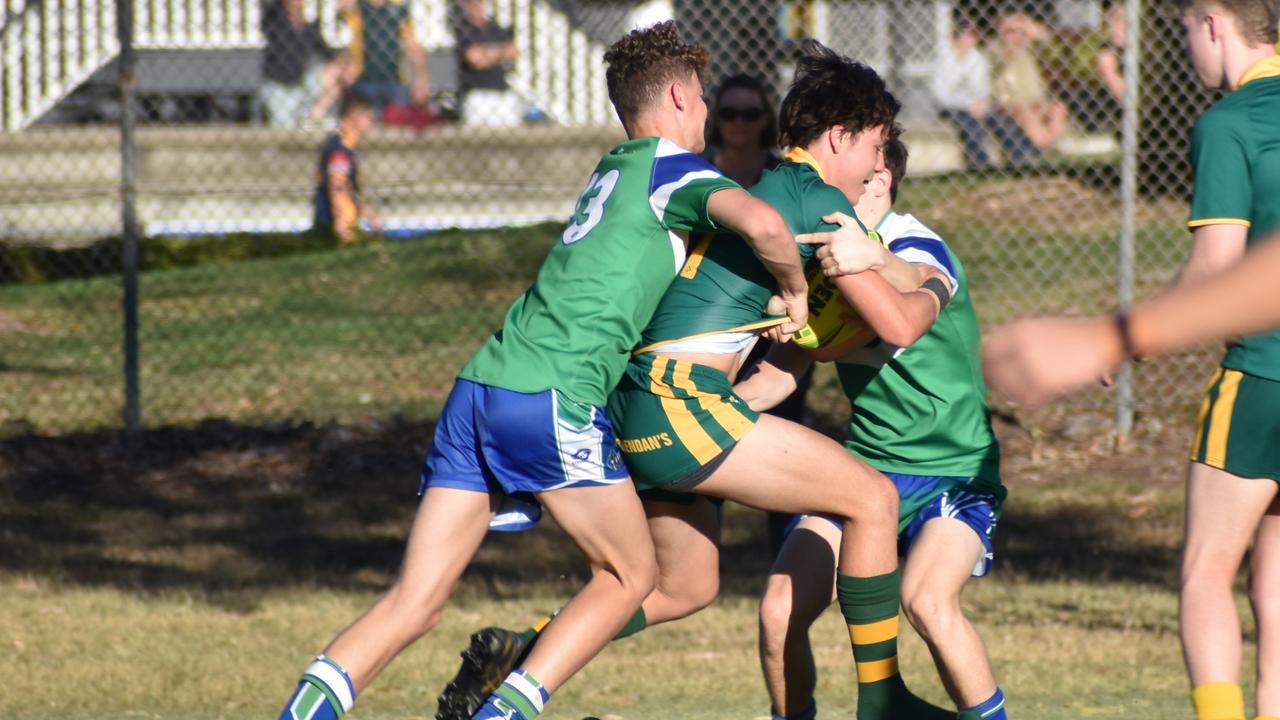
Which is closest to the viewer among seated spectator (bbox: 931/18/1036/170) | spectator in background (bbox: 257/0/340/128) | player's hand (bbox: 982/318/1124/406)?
player's hand (bbox: 982/318/1124/406)

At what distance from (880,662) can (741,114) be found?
3261mm

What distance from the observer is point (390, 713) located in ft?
20.4

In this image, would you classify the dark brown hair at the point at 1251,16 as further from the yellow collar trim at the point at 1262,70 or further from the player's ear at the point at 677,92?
the player's ear at the point at 677,92

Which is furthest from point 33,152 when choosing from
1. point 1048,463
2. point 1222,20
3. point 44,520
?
point 1222,20

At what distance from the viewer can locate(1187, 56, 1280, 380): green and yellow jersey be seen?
4.20 metres

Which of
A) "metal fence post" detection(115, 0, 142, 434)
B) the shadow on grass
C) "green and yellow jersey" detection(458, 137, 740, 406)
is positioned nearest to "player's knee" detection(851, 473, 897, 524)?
"green and yellow jersey" detection(458, 137, 740, 406)

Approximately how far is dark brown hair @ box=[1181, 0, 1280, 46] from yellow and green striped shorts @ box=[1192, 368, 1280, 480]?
863mm

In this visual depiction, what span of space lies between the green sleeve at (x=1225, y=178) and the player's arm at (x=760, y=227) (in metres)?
1.00

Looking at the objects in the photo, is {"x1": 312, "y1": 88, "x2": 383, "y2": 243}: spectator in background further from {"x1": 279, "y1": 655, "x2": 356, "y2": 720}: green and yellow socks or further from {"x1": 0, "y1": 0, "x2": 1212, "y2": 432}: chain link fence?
{"x1": 279, "y1": 655, "x2": 356, "y2": 720}: green and yellow socks

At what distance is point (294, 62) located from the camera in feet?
47.4

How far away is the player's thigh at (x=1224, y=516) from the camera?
4.28 meters

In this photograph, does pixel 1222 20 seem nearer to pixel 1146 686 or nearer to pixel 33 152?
pixel 1146 686

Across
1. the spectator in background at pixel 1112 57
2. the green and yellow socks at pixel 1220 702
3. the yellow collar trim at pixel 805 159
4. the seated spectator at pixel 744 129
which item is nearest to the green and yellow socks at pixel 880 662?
the green and yellow socks at pixel 1220 702

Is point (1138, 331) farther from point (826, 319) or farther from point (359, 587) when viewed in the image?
point (359, 587)
